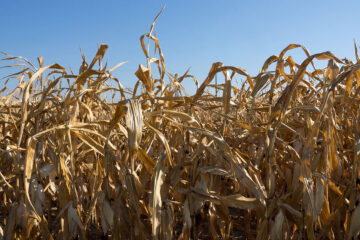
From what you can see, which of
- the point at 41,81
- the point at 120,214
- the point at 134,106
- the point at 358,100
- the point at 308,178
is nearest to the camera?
the point at 134,106

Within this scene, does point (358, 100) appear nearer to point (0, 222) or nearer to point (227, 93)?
point (227, 93)

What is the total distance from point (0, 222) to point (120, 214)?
3.31ft

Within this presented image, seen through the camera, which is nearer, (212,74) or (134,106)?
(134,106)

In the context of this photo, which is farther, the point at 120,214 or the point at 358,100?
the point at 358,100

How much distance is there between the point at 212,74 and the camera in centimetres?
109

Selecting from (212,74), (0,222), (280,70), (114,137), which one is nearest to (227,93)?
(212,74)

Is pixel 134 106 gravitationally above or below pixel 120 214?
above

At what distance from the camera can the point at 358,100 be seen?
119 centimetres

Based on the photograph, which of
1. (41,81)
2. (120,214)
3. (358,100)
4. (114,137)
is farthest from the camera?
(41,81)

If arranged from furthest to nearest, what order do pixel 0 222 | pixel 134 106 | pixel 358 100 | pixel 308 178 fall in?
pixel 0 222 < pixel 358 100 < pixel 308 178 < pixel 134 106

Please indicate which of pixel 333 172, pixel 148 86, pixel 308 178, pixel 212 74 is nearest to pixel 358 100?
pixel 333 172

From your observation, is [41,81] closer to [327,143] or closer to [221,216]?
[221,216]

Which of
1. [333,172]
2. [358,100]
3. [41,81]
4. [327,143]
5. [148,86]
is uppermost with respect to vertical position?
[41,81]

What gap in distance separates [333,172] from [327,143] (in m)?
0.24
